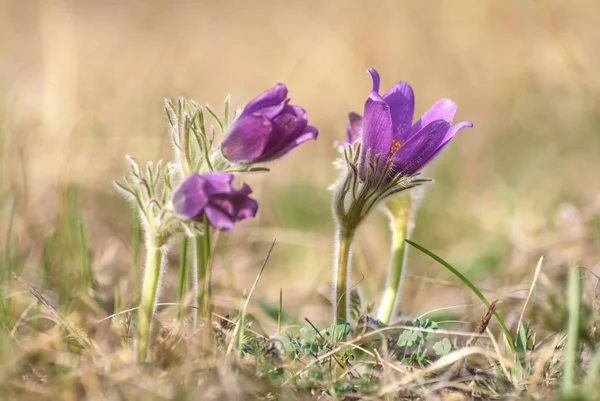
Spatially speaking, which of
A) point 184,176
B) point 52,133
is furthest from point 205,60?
point 184,176

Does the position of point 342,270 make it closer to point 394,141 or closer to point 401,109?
point 394,141

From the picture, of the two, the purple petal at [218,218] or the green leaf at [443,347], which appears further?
the green leaf at [443,347]

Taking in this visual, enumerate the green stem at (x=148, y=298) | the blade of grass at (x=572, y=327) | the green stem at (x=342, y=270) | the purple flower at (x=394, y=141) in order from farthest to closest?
1. the green stem at (x=342, y=270)
2. the purple flower at (x=394, y=141)
3. the green stem at (x=148, y=298)
4. the blade of grass at (x=572, y=327)

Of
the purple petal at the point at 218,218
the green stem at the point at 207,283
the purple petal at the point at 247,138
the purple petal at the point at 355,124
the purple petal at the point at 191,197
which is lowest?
the green stem at the point at 207,283

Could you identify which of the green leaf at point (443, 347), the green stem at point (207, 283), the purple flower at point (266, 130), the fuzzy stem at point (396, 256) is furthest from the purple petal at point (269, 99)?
the green leaf at point (443, 347)

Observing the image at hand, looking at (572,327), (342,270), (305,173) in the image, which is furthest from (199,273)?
(305,173)

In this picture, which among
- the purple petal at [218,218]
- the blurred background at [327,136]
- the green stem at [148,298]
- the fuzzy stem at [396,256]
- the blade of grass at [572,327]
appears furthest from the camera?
the blurred background at [327,136]

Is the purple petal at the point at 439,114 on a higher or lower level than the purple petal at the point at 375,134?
higher

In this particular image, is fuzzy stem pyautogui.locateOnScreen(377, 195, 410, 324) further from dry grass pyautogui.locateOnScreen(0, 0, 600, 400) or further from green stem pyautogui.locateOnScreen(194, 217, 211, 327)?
green stem pyautogui.locateOnScreen(194, 217, 211, 327)

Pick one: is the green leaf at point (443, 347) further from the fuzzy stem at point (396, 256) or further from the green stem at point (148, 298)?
the green stem at point (148, 298)
